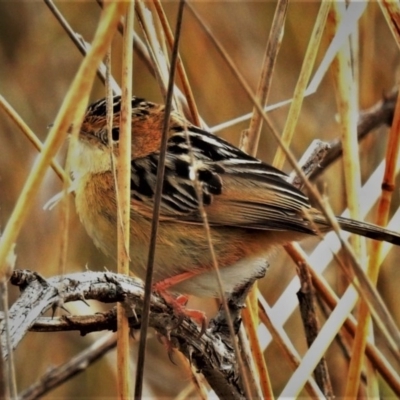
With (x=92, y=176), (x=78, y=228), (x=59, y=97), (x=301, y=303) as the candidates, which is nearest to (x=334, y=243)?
(x=301, y=303)

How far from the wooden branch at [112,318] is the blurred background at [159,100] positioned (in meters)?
1.59

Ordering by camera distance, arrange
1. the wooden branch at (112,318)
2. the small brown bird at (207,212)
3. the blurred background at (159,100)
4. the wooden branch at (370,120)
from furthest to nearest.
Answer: the blurred background at (159,100) < the wooden branch at (370,120) < the small brown bird at (207,212) < the wooden branch at (112,318)

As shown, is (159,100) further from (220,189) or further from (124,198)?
(124,198)

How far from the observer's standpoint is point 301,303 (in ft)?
10.4

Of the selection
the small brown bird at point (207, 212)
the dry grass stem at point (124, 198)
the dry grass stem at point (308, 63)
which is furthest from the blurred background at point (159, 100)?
the dry grass stem at point (124, 198)

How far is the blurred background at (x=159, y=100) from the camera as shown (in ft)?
14.3

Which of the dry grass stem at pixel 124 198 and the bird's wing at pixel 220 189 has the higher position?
the bird's wing at pixel 220 189

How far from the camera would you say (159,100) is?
4867mm

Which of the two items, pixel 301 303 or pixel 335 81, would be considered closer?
pixel 335 81

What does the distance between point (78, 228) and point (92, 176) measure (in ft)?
3.96

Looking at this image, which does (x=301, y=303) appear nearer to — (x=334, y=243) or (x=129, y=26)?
(x=334, y=243)

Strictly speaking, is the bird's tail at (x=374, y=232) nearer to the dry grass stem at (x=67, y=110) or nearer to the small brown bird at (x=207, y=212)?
the small brown bird at (x=207, y=212)

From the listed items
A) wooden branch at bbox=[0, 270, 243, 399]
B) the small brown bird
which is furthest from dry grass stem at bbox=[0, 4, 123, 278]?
the small brown bird

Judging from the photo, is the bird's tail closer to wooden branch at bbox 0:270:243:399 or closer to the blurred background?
wooden branch at bbox 0:270:243:399
